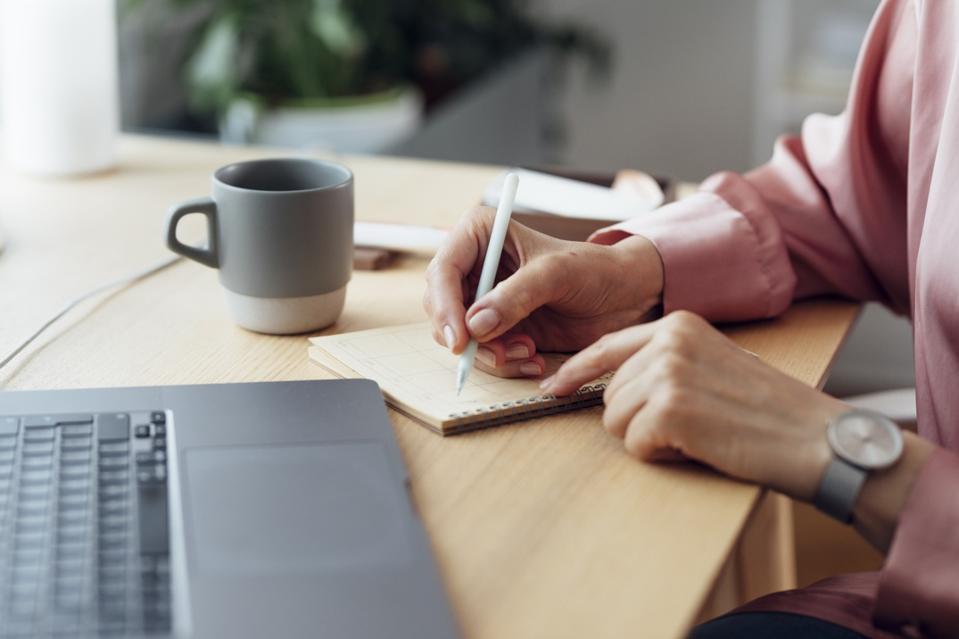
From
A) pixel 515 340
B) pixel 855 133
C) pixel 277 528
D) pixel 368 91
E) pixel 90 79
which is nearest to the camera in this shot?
pixel 277 528

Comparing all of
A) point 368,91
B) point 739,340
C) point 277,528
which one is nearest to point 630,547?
point 277,528

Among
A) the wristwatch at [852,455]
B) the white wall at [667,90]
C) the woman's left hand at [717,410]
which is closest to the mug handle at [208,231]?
the woman's left hand at [717,410]

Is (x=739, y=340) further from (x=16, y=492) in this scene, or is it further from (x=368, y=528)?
(x=16, y=492)

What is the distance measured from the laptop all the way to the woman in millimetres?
138

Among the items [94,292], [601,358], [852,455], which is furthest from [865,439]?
[94,292]

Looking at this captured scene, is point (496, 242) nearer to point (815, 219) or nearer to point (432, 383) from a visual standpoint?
point (432, 383)

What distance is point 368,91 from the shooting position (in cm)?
240

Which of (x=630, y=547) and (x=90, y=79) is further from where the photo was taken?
(x=90, y=79)

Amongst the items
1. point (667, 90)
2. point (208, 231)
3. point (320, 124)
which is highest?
point (208, 231)

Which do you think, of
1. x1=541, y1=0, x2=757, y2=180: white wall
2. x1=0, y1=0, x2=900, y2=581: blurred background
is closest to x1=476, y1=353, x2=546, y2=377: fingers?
x1=0, y1=0, x2=900, y2=581: blurred background

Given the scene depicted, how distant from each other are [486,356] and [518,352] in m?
0.02

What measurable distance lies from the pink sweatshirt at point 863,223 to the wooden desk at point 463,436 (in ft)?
0.14

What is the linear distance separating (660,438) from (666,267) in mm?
239

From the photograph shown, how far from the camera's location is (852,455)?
2.03 feet
